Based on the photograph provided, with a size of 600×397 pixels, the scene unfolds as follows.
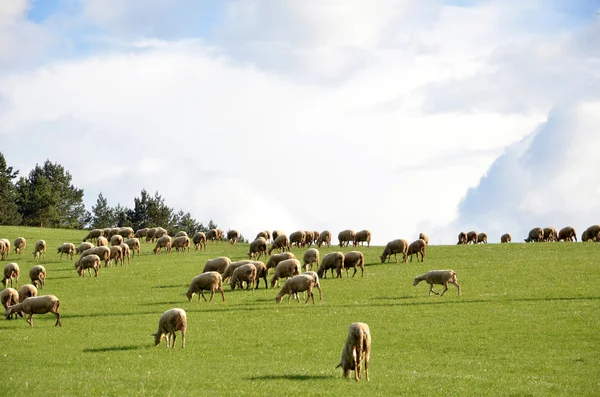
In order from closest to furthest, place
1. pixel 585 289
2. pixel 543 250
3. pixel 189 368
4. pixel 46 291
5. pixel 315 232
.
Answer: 1. pixel 189 368
2. pixel 585 289
3. pixel 46 291
4. pixel 543 250
5. pixel 315 232

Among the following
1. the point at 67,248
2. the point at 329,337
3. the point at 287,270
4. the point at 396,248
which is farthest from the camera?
the point at 67,248

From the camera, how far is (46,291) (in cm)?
4734

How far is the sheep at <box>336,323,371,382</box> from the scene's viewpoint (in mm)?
21875

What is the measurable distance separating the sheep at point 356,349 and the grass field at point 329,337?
17.9 inches

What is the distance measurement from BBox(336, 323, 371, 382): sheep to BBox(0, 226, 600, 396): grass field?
0.46 metres

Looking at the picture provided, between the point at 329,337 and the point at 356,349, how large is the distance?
9.47 metres

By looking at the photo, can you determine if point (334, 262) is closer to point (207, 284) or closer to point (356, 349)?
point (207, 284)

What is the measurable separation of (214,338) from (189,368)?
671 cm

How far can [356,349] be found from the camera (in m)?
22.2

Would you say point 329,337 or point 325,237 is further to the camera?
point 325,237

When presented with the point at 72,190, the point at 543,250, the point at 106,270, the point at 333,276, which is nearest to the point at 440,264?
the point at 333,276

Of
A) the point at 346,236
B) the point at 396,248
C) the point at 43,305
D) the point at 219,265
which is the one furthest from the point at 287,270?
the point at 346,236

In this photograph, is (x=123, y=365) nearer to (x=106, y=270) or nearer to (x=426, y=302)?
(x=426, y=302)

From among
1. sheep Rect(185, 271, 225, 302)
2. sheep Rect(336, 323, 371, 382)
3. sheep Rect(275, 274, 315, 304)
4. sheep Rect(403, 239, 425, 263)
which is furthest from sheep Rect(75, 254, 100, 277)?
sheep Rect(336, 323, 371, 382)
